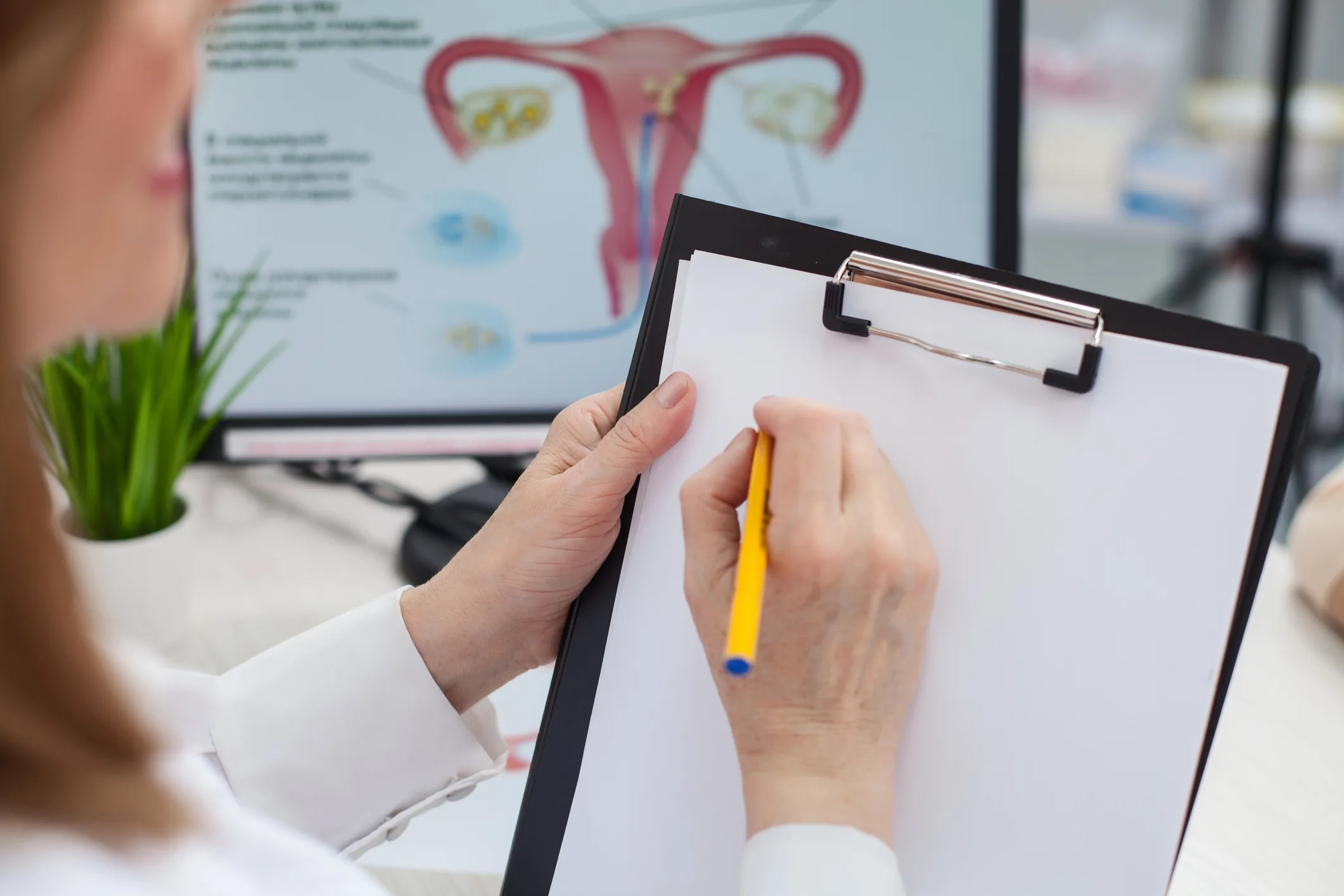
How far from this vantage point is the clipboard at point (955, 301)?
36cm

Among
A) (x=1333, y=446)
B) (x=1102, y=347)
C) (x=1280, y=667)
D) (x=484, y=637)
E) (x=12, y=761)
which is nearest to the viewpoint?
(x=12, y=761)

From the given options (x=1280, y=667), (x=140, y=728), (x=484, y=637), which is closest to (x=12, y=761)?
(x=140, y=728)

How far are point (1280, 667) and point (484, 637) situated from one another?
0.49 meters

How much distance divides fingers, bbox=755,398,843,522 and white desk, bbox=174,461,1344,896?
0.25 metres

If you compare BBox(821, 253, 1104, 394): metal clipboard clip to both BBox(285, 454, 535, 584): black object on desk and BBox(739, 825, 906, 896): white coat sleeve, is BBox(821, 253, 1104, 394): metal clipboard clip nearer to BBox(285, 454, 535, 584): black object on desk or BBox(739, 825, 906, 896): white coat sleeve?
BBox(739, 825, 906, 896): white coat sleeve

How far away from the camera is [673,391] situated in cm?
36

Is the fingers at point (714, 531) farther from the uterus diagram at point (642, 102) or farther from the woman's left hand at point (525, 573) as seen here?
the uterus diagram at point (642, 102)

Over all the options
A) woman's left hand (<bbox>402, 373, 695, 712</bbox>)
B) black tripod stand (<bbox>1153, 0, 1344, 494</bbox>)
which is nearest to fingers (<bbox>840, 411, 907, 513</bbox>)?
woman's left hand (<bbox>402, 373, 695, 712</bbox>)

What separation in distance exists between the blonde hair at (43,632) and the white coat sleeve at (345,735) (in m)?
0.20

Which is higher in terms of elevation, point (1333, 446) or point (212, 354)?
point (212, 354)

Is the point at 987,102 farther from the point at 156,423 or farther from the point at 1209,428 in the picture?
the point at 156,423

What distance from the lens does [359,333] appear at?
0.64m

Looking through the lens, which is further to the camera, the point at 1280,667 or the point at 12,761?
the point at 1280,667

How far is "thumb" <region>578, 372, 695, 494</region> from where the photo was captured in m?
0.37
